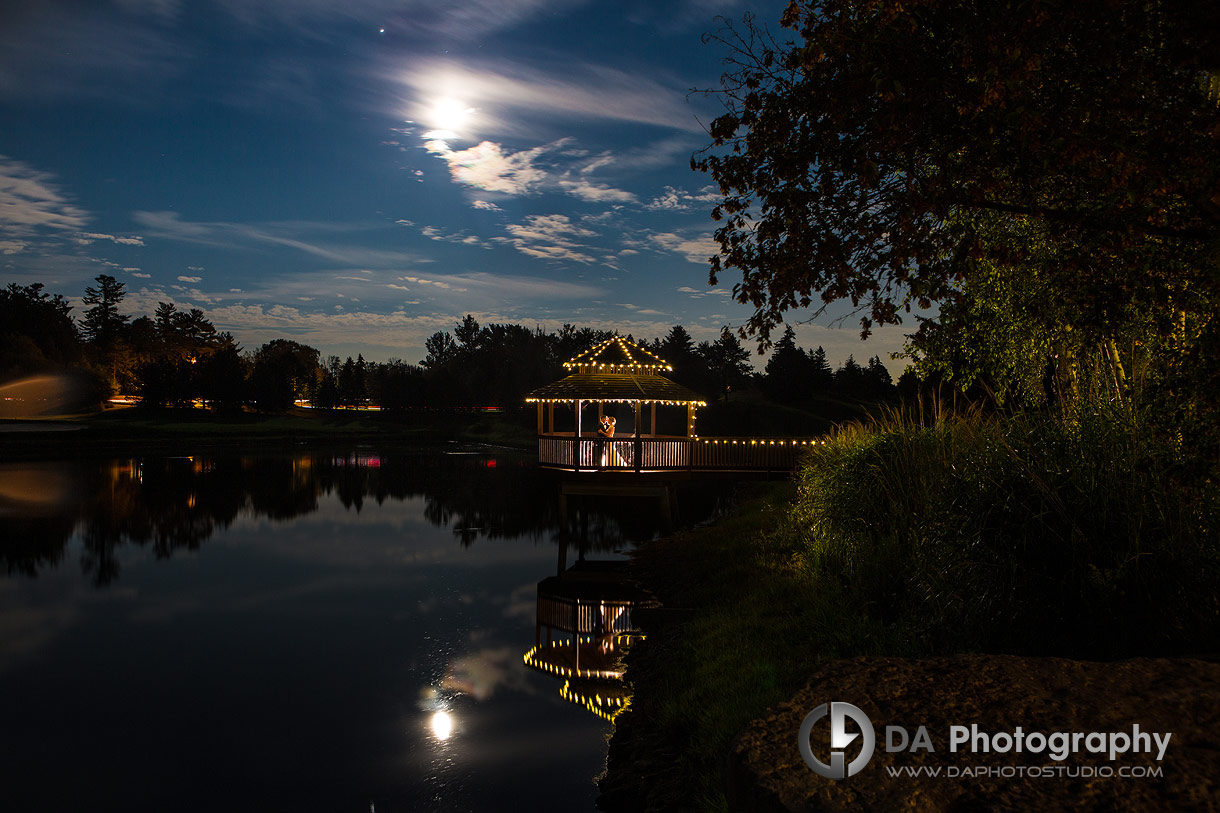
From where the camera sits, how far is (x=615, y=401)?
24.3 metres

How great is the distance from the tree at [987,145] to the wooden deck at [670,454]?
1468 cm

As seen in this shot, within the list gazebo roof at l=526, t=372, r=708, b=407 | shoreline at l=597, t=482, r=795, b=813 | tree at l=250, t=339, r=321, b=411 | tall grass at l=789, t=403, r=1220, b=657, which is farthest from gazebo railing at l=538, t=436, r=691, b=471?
tree at l=250, t=339, r=321, b=411

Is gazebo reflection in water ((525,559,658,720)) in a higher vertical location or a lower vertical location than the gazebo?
lower

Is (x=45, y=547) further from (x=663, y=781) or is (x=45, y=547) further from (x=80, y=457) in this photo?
(x=80, y=457)

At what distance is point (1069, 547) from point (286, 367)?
104 m

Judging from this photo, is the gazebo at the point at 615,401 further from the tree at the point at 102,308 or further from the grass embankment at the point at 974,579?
the tree at the point at 102,308

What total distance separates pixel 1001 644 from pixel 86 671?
44.1ft

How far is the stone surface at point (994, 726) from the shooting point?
3.08 metres

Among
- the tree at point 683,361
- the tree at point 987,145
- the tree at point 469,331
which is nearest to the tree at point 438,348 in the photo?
the tree at point 469,331

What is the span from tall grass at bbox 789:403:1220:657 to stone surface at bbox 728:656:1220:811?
1162 millimetres

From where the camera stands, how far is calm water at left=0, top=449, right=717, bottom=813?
25.0 ft

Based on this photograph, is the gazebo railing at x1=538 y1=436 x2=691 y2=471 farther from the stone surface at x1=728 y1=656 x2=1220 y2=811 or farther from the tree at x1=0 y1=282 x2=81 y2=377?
the tree at x1=0 y1=282 x2=81 y2=377

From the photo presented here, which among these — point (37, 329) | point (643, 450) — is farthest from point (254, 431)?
point (643, 450)

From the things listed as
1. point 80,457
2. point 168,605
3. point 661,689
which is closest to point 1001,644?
point 661,689
